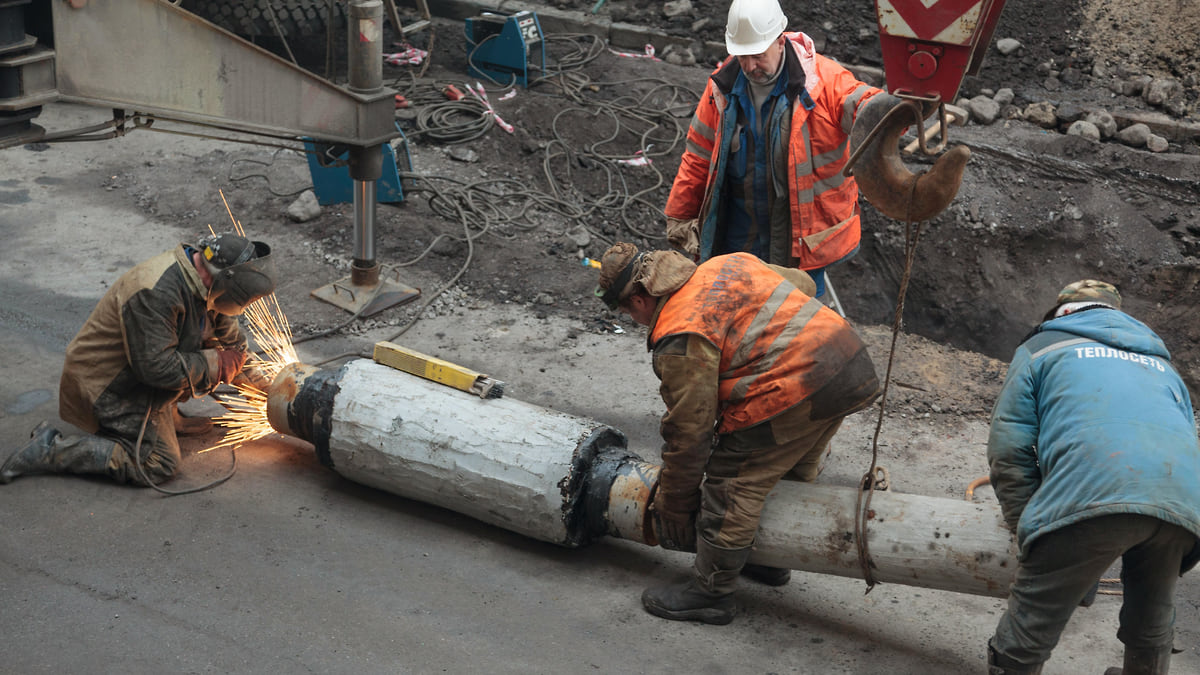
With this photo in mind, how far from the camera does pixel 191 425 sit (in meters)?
5.05

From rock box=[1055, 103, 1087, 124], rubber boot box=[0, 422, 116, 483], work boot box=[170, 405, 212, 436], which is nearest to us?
rubber boot box=[0, 422, 116, 483]

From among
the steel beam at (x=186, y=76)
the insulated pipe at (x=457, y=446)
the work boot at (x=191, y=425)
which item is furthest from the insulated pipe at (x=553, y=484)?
the steel beam at (x=186, y=76)

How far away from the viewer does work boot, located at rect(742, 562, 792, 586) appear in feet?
13.5

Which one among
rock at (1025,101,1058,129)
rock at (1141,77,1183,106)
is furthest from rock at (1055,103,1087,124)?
rock at (1141,77,1183,106)

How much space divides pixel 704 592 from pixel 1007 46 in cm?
698

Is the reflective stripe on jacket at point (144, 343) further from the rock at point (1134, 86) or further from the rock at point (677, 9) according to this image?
the rock at point (1134, 86)

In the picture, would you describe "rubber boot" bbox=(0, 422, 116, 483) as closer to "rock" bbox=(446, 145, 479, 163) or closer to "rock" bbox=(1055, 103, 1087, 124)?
"rock" bbox=(446, 145, 479, 163)

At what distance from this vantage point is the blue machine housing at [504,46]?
354 inches

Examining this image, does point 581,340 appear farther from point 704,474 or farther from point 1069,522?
point 1069,522

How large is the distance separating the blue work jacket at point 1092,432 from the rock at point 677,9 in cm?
761

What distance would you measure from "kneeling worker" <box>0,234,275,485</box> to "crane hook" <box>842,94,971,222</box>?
8.48 ft

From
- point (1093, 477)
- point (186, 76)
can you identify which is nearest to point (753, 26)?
point (1093, 477)

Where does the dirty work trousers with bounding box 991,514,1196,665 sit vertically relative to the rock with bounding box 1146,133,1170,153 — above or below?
below

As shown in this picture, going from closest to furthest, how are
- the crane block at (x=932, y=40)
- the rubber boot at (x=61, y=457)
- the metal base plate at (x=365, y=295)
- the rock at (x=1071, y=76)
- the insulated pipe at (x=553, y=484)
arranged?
the crane block at (x=932, y=40)
the insulated pipe at (x=553, y=484)
the rubber boot at (x=61, y=457)
the metal base plate at (x=365, y=295)
the rock at (x=1071, y=76)
